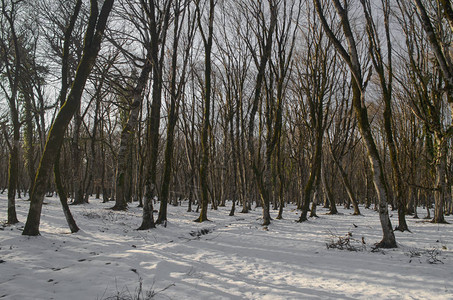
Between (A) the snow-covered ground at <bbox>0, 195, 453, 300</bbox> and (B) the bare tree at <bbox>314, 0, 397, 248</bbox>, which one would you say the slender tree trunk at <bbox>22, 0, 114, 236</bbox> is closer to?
(A) the snow-covered ground at <bbox>0, 195, 453, 300</bbox>

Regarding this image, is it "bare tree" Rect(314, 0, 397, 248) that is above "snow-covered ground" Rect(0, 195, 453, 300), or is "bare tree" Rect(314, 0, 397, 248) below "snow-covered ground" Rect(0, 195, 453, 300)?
above

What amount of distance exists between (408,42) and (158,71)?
377 inches

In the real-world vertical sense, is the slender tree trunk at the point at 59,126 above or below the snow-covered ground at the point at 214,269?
above

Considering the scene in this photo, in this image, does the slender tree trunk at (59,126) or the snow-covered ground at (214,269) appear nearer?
the snow-covered ground at (214,269)

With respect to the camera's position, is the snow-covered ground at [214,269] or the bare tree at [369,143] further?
the bare tree at [369,143]

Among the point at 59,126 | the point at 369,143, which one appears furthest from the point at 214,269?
the point at 59,126

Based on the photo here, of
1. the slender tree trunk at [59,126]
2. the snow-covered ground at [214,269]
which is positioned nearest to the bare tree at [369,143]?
the snow-covered ground at [214,269]

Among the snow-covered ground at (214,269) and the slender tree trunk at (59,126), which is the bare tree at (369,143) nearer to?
the snow-covered ground at (214,269)

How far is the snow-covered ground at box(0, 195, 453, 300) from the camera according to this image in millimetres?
3617

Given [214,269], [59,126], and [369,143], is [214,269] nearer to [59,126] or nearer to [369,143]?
[369,143]

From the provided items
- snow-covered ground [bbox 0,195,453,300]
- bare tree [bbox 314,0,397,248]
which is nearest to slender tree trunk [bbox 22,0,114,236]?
snow-covered ground [bbox 0,195,453,300]

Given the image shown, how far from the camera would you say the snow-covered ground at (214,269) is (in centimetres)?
362

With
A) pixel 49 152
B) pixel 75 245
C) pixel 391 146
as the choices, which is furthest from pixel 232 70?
pixel 75 245

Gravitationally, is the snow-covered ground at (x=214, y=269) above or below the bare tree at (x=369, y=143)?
below
